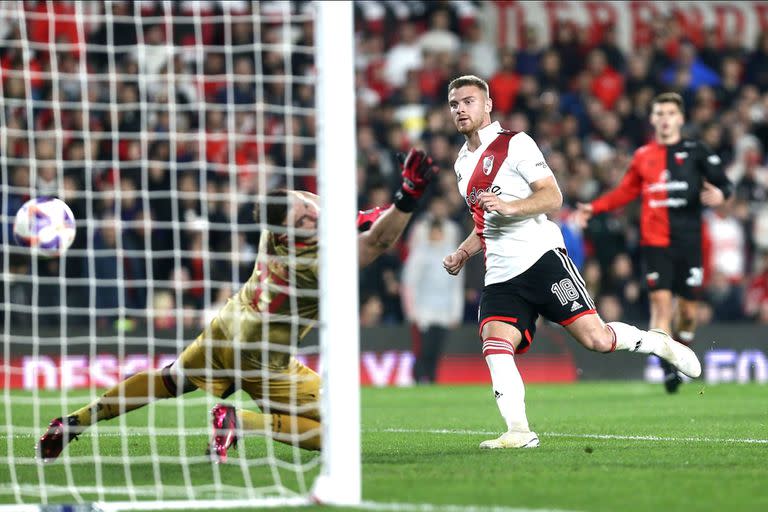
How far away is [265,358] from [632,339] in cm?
256

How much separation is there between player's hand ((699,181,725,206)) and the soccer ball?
667 centimetres

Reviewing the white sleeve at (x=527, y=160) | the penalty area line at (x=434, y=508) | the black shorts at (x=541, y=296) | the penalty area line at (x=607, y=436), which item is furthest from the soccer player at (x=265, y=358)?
the penalty area line at (x=607, y=436)

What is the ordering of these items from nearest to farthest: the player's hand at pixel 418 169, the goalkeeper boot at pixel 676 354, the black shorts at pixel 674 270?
the player's hand at pixel 418 169
the goalkeeper boot at pixel 676 354
the black shorts at pixel 674 270

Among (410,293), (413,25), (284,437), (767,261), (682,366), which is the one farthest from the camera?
(413,25)

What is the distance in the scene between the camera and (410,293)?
16438 millimetres

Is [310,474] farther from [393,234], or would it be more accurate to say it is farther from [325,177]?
[325,177]

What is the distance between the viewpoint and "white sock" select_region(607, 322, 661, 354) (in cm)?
832

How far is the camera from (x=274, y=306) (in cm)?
712

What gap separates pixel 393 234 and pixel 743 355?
10865 millimetres

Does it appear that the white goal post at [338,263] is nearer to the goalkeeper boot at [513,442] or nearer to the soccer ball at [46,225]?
the goalkeeper boot at [513,442]

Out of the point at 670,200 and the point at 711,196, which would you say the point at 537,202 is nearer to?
the point at 711,196

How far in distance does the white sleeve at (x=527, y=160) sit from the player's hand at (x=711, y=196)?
4.89m

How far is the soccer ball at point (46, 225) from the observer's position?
7.89m

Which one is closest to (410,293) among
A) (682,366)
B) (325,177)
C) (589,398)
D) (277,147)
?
(277,147)
